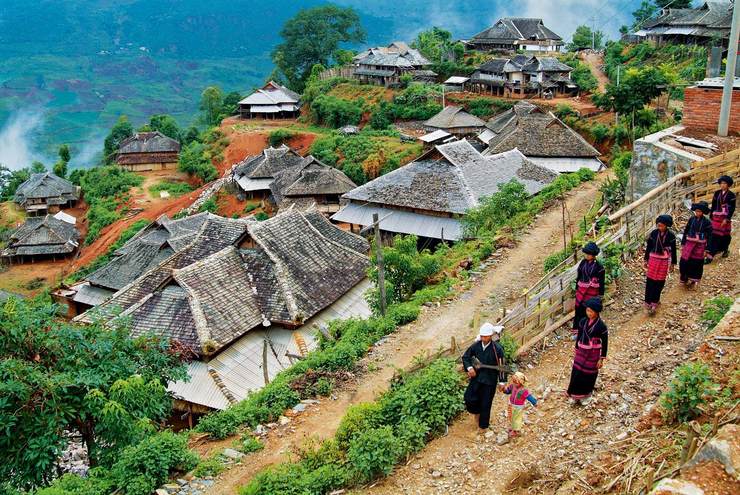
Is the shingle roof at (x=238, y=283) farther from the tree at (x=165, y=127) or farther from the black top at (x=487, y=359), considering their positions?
the tree at (x=165, y=127)

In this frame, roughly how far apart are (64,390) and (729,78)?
14315mm

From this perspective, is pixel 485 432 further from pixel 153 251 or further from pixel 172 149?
pixel 172 149

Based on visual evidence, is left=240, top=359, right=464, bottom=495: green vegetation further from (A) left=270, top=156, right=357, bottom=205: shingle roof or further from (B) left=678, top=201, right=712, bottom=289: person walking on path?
(A) left=270, top=156, right=357, bottom=205: shingle roof

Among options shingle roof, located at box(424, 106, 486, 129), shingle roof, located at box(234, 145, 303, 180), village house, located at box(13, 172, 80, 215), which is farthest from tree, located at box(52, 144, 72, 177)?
shingle roof, located at box(424, 106, 486, 129)

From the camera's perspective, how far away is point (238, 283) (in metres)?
16.5

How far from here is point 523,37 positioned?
65375 mm

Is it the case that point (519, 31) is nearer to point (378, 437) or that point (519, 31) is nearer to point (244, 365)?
point (244, 365)

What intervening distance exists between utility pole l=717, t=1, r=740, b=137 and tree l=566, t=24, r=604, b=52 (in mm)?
56485

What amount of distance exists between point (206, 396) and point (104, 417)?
4.87 meters

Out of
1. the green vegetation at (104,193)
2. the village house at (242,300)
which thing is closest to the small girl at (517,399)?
the village house at (242,300)

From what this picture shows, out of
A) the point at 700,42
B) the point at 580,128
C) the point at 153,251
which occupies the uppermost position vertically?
the point at 700,42

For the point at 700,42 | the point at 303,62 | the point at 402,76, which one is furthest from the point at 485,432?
the point at 303,62

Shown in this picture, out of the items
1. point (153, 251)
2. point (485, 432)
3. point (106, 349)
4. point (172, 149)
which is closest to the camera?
point (485, 432)

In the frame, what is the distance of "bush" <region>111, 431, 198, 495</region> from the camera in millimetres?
8617
